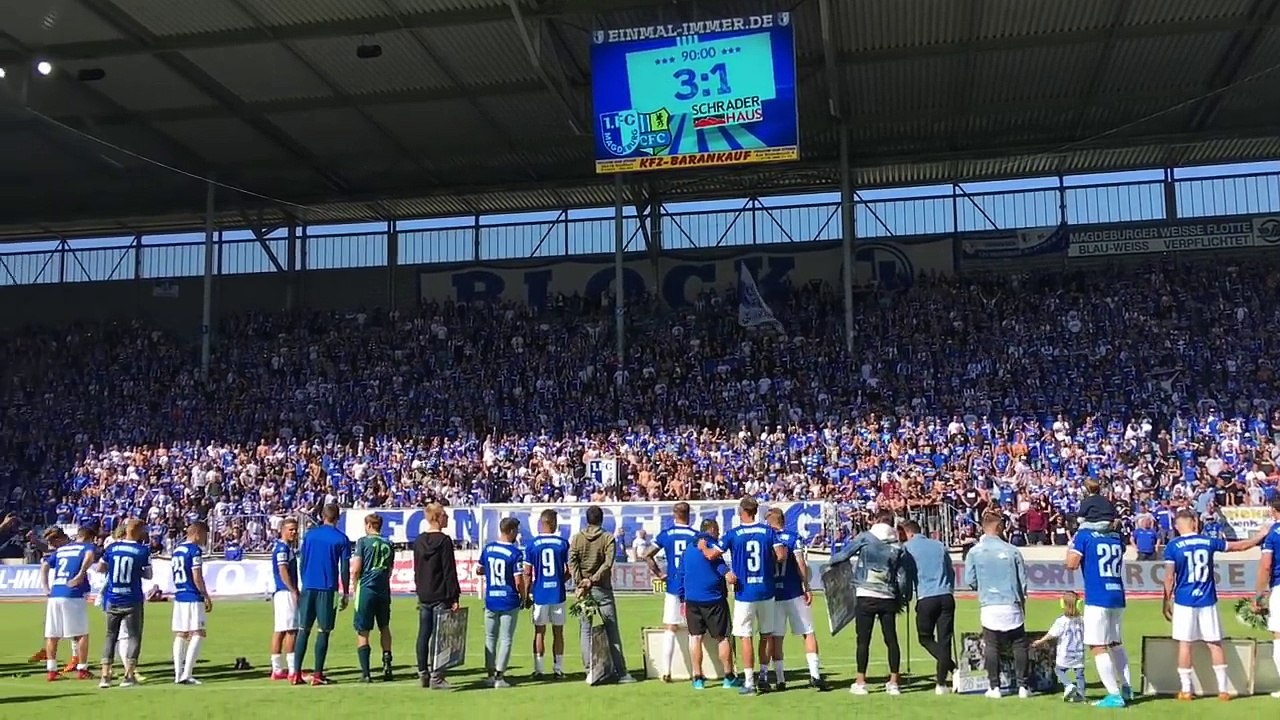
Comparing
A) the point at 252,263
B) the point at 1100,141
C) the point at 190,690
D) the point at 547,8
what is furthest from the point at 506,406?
the point at 190,690

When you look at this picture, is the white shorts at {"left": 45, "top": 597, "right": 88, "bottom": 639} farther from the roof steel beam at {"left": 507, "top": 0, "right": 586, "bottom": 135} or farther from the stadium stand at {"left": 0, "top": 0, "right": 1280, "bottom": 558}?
the roof steel beam at {"left": 507, "top": 0, "right": 586, "bottom": 135}

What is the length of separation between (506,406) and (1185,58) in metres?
22.5

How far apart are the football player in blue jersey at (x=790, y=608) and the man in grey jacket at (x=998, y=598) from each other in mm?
1729

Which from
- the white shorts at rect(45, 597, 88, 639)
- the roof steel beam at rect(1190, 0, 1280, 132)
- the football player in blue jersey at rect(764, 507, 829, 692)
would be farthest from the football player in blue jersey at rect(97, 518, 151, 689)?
the roof steel beam at rect(1190, 0, 1280, 132)

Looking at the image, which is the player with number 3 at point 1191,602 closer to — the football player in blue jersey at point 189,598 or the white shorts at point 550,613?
the white shorts at point 550,613

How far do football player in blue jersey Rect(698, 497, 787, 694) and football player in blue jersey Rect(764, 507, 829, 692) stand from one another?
0.12 metres

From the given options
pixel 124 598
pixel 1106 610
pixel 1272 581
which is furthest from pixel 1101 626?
pixel 124 598

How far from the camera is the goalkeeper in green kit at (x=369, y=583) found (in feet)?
42.7

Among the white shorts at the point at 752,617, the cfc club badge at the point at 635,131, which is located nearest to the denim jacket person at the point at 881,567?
the white shorts at the point at 752,617

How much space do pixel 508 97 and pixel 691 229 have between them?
12001mm

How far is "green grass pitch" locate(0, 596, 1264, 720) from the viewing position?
10.8 meters

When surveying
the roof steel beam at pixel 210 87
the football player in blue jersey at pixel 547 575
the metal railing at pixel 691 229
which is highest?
the roof steel beam at pixel 210 87

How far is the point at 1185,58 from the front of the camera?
105ft

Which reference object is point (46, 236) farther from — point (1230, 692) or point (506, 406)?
point (1230, 692)
